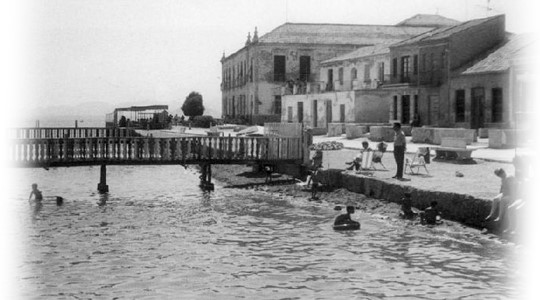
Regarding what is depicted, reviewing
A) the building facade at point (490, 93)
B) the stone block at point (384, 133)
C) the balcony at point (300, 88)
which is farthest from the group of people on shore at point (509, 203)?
the balcony at point (300, 88)

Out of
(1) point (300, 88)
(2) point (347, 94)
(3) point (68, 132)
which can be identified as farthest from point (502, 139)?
(1) point (300, 88)

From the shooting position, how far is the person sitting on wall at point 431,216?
19281mm

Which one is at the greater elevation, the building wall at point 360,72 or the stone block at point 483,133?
the building wall at point 360,72

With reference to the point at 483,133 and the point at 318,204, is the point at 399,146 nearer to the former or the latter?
the point at 318,204

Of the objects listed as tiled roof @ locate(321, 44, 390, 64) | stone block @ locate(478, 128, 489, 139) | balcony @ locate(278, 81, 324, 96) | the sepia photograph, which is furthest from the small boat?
balcony @ locate(278, 81, 324, 96)

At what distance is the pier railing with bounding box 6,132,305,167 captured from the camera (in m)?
28.8

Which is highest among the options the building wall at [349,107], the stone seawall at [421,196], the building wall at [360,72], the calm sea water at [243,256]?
the building wall at [360,72]

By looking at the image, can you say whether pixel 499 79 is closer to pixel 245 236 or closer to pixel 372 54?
pixel 372 54

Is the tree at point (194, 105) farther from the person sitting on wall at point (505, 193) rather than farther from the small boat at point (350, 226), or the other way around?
the person sitting on wall at point (505, 193)

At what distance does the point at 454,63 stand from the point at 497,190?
2708 cm

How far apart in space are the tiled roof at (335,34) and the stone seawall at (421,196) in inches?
1839

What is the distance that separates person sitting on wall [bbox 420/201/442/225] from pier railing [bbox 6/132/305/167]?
40.8 feet

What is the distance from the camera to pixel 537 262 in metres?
15.0

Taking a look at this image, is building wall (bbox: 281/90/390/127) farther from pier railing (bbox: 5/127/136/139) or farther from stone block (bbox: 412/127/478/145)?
stone block (bbox: 412/127/478/145)
